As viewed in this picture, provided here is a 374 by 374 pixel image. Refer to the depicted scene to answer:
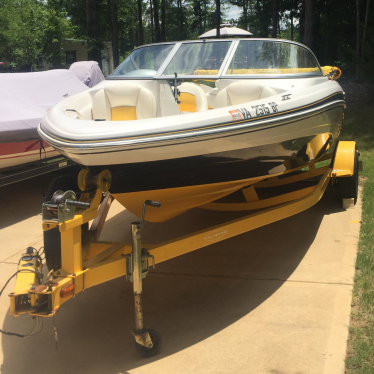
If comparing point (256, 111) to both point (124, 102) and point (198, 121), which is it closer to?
point (198, 121)

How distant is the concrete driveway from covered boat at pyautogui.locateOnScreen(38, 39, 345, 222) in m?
0.69

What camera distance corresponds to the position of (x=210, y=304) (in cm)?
356

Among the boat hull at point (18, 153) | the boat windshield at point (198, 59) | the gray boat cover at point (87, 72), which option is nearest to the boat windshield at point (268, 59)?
the boat windshield at point (198, 59)

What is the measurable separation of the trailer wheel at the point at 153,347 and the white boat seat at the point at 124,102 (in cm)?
231

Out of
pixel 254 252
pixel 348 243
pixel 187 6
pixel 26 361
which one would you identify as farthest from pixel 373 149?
pixel 187 6

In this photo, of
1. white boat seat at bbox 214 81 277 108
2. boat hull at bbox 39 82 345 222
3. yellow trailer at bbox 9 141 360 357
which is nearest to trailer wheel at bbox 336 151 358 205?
boat hull at bbox 39 82 345 222

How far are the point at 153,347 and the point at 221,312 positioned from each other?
2.32ft

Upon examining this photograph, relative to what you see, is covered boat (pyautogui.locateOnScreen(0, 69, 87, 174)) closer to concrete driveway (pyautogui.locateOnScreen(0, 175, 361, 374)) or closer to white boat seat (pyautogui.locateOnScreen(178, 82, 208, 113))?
concrete driveway (pyautogui.locateOnScreen(0, 175, 361, 374))

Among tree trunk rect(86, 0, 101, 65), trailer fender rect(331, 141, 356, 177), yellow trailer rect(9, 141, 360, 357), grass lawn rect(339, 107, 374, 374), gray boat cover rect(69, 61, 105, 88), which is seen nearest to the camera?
yellow trailer rect(9, 141, 360, 357)

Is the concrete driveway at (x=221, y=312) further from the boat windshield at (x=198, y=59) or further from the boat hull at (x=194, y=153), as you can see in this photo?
the boat windshield at (x=198, y=59)

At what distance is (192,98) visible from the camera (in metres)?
4.93

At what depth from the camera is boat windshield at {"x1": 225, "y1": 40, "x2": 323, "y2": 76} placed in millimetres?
4797

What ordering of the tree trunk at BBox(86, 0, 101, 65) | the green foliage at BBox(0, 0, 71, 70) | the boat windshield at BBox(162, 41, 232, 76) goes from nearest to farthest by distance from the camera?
1. the boat windshield at BBox(162, 41, 232, 76)
2. the tree trunk at BBox(86, 0, 101, 65)
3. the green foliage at BBox(0, 0, 71, 70)

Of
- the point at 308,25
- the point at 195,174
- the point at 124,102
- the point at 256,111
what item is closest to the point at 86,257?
the point at 195,174
